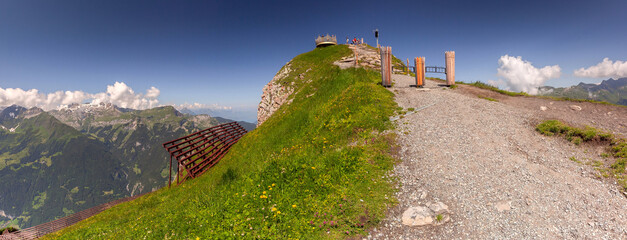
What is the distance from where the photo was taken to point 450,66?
2305 centimetres

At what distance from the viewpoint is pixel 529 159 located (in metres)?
9.83

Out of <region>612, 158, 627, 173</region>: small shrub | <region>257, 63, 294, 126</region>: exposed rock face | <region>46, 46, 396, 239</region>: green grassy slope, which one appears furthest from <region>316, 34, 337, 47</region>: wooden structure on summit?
<region>612, 158, 627, 173</region>: small shrub

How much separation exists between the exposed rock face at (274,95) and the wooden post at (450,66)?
69.3ft

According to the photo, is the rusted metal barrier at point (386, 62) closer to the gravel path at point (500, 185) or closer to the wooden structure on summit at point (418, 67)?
the wooden structure on summit at point (418, 67)

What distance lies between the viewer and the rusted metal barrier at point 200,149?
22.5 m

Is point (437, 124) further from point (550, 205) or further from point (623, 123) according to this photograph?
point (623, 123)

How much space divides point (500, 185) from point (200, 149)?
90.0 ft

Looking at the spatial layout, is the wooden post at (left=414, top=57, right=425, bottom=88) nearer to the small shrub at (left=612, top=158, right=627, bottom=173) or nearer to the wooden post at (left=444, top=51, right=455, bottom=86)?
the wooden post at (left=444, top=51, right=455, bottom=86)

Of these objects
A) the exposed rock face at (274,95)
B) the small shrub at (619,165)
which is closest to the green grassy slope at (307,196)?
the small shrub at (619,165)

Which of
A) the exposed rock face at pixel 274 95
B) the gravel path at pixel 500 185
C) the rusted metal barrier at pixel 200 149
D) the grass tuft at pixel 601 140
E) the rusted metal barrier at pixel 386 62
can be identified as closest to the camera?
the gravel path at pixel 500 185

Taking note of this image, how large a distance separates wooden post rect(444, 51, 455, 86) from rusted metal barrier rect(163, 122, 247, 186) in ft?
88.0

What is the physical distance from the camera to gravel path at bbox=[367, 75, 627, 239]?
668cm

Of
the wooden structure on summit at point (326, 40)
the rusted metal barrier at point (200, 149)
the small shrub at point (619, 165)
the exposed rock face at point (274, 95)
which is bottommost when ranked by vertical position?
the rusted metal barrier at point (200, 149)

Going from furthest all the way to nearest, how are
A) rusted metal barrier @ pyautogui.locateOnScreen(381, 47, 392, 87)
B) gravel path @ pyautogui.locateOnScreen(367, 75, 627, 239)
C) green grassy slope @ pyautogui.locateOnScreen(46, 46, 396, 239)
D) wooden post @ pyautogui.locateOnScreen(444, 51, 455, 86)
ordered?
wooden post @ pyautogui.locateOnScreen(444, 51, 455, 86) < rusted metal barrier @ pyautogui.locateOnScreen(381, 47, 392, 87) < green grassy slope @ pyautogui.locateOnScreen(46, 46, 396, 239) < gravel path @ pyautogui.locateOnScreen(367, 75, 627, 239)
